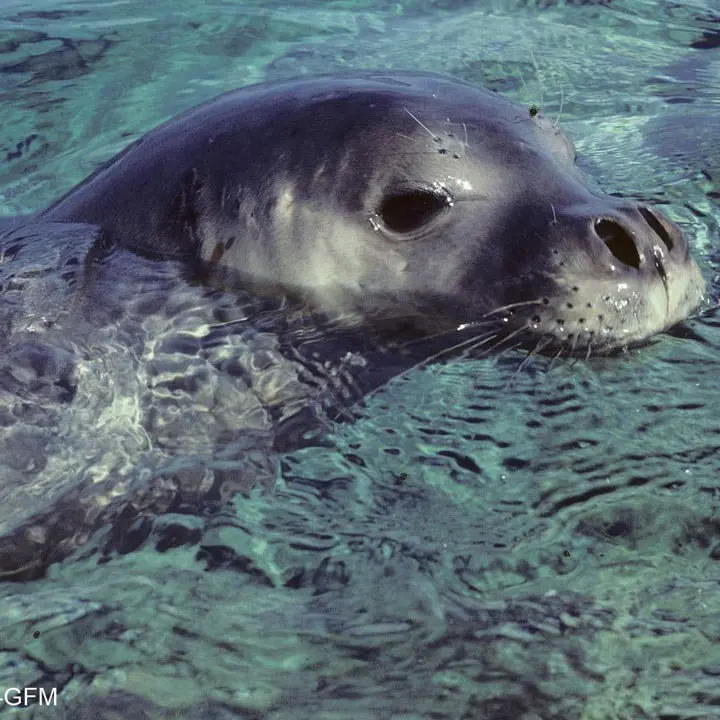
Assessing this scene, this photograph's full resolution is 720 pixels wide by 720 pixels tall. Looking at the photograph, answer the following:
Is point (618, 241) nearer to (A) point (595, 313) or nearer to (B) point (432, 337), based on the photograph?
(A) point (595, 313)

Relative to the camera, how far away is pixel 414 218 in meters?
3.55

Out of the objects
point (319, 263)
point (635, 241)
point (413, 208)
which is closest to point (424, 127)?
point (413, 208)

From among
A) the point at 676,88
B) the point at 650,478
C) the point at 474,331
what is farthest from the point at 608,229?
the point at 676,88

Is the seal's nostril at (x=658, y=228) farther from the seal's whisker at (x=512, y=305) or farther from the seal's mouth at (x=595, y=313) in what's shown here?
the seal's whisker at (x=512, y=305)

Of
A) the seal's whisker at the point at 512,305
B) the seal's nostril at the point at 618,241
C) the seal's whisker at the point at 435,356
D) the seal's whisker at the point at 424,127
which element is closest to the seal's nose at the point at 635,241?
the seal's nostril at the point at 618,241

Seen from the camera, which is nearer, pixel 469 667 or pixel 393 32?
pixel 469 667

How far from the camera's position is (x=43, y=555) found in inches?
124

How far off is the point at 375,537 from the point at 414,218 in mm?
1004

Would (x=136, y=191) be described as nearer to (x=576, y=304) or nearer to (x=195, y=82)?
(x=576, y=304)

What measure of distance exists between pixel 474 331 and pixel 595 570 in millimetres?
836

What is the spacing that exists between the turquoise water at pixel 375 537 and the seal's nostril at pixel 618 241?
1.15ft

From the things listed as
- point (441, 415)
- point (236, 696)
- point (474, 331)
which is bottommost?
point (236, 696)

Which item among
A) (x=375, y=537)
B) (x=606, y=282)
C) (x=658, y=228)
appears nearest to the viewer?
(x=375, y=537)

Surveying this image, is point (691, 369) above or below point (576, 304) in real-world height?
below
